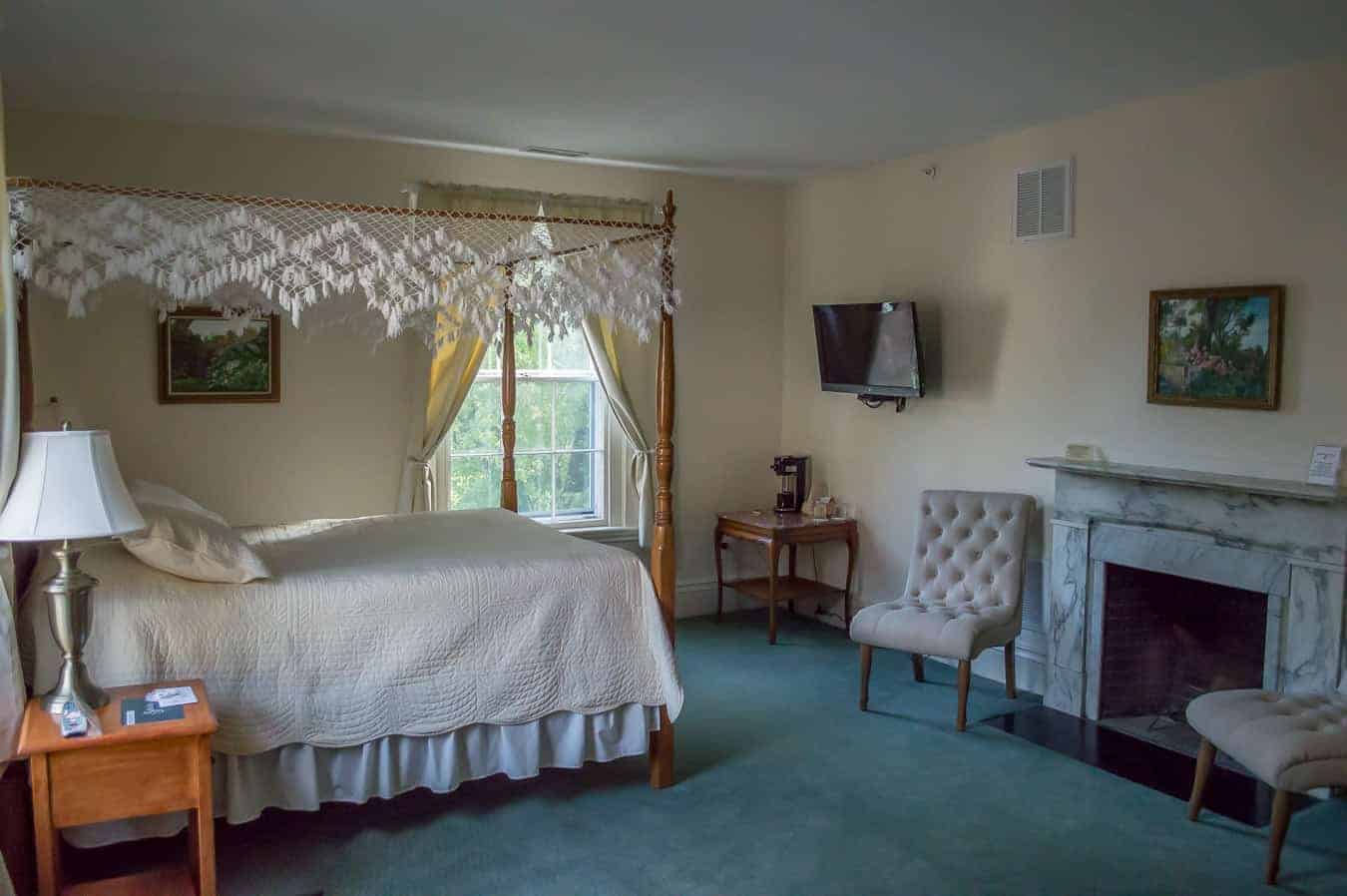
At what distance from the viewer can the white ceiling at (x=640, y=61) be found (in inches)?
128

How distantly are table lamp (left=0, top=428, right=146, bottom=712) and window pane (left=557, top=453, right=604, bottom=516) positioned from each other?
325 cm

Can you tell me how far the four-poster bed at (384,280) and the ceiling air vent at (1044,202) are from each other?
1.90m

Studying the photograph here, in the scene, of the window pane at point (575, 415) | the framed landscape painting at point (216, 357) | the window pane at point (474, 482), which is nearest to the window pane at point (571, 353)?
the window pane at point (575, 415)

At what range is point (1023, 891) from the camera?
10.3ft

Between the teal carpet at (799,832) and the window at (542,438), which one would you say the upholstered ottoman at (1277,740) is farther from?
the window at (542,438)

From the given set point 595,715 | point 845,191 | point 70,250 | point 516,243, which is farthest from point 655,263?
point 845,191

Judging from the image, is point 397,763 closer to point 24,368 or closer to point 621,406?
point 24,368

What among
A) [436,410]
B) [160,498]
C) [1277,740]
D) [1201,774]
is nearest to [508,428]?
[436,410]

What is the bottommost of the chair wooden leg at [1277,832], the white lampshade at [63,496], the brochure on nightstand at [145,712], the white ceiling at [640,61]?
the chair wooden leg at [1277,832]

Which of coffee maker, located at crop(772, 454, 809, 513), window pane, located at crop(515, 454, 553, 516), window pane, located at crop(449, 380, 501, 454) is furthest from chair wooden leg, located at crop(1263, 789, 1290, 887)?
window pane, located at crop(449, 380, 501, 454)

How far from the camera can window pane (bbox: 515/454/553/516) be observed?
5859mm

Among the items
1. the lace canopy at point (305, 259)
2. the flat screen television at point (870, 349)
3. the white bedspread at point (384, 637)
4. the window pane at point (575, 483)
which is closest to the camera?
the white bedspread at point (384, 637)

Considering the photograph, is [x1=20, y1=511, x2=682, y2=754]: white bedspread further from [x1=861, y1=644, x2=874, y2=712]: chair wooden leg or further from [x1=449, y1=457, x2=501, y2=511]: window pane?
[x1=449, y1=457, x2=501, y2=511]: window pane

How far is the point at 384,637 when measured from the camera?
3.36 meters
